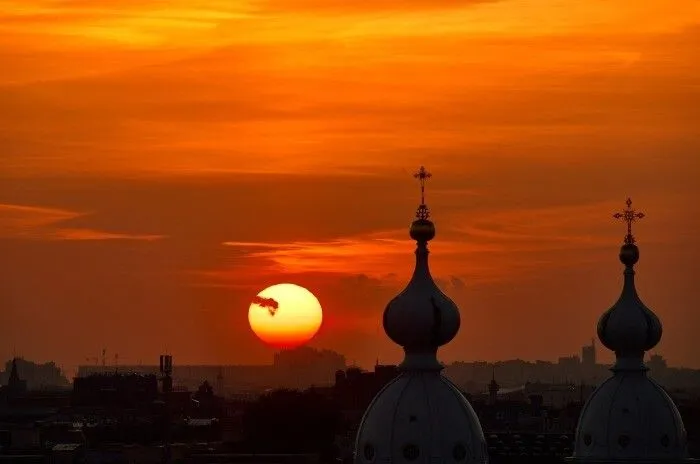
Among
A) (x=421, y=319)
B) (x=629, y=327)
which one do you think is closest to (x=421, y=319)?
(x=421, y=319)

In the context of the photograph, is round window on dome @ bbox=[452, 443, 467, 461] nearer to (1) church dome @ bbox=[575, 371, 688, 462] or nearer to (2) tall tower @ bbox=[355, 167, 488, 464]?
(2) tall tower @ bbox=[355, 167, 488, 464]

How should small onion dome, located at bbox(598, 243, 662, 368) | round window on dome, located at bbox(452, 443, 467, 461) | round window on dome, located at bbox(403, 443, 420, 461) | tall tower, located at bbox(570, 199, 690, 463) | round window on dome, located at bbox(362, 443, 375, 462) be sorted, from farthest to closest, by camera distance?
small onion dome, located at bbox(598, 243, 662, 368), tall tower, located at bbox(570, 199, 690, 463), round window on dome, located at bbox(362, 443, 375, 462), round window on dome, located at bbox(403, 443, 420, 461), round window on dome, located at bbox(452, 443, 467, 461)

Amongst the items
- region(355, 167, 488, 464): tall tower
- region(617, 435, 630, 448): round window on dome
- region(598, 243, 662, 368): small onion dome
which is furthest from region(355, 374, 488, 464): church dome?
region(598, 243, 662, 368): small onion dome

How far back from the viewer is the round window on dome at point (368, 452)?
8550 centimetres

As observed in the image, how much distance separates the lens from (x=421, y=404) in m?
85.0

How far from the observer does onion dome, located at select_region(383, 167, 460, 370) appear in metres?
87.1

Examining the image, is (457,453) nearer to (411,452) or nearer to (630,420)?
(411,452)

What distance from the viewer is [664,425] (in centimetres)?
9756

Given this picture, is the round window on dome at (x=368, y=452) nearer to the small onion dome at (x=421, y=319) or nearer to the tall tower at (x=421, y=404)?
the tall tower at (x=421, y=404)

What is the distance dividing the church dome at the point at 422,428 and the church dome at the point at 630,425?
13.2 meters

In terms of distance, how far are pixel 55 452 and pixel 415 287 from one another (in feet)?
271

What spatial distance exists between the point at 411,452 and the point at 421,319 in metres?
5.13

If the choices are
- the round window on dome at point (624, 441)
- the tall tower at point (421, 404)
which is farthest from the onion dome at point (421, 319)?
the round window on dome at point (624, 441)

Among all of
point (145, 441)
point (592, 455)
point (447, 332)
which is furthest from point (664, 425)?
point (145, 441)
